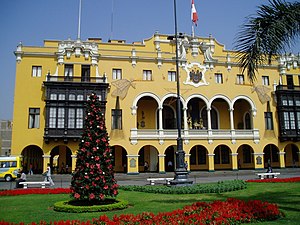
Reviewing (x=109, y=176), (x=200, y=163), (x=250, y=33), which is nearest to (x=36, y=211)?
(x=109, y=176)

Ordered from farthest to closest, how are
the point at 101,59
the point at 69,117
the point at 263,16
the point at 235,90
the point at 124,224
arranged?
1. the point at 235,90
2. the point at 101,59
3. the point at 69,117
4. the point at 263,16
5. the point at 124,224

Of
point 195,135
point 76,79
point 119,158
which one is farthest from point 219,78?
point 76,79

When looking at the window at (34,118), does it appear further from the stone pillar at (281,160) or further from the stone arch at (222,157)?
the stone pillar at (281,160)

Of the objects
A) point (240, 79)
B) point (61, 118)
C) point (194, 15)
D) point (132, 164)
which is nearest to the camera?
point (61, 118)

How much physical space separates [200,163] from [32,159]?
21001 mm

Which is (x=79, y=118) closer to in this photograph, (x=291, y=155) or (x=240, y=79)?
(x=240, y=79)

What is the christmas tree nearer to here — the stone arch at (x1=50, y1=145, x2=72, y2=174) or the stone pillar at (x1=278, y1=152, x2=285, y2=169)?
the stone arch at (x1=50, y1=145, x2=72, y2=174)

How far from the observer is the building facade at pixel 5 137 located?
69.6m

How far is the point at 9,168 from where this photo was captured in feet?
94.8

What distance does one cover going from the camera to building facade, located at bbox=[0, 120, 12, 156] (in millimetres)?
69588

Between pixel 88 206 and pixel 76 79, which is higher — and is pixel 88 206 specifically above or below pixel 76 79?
below

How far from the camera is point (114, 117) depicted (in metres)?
33.8

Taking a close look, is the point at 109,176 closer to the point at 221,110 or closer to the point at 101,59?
the point at 101,59

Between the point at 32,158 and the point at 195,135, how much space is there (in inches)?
786
